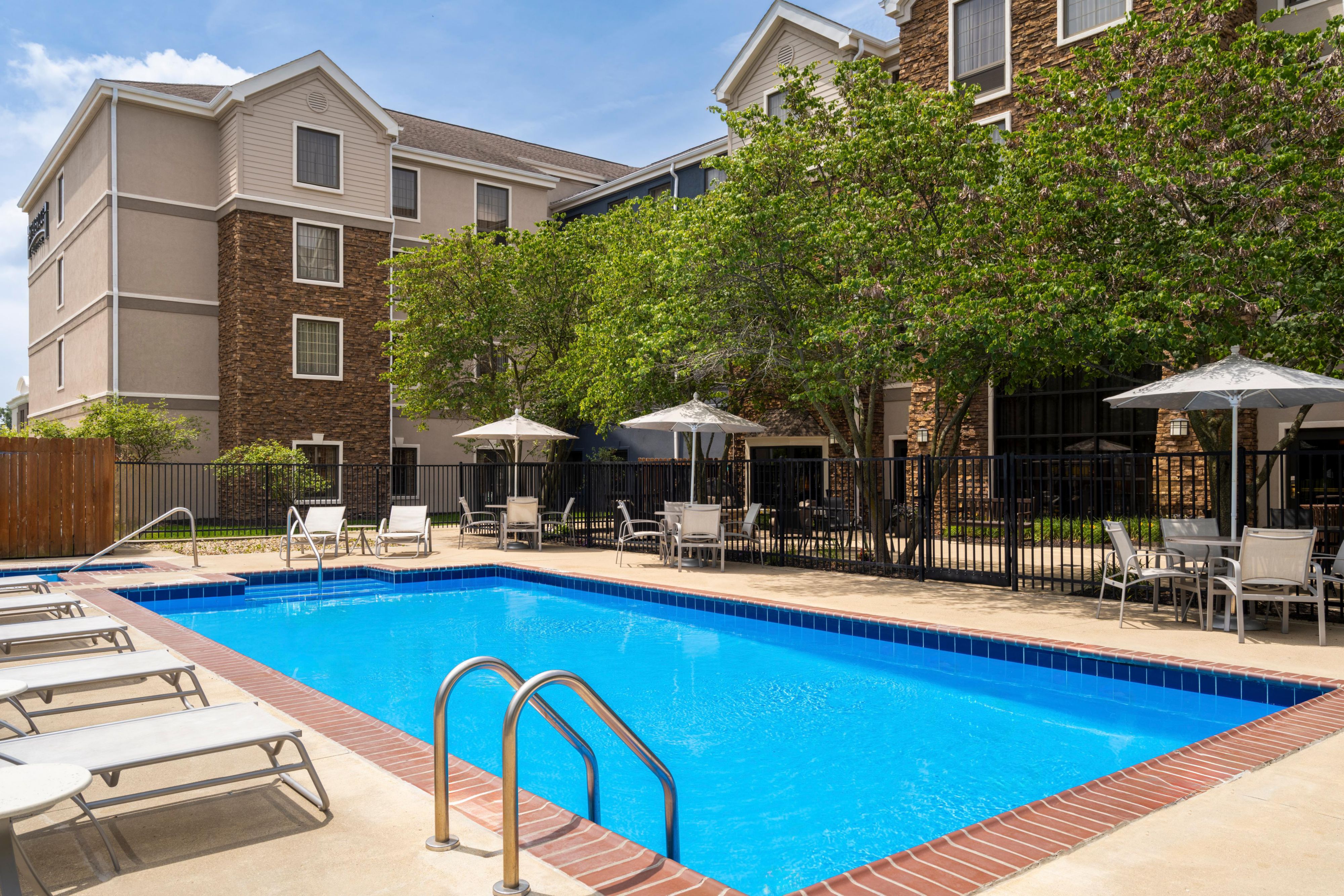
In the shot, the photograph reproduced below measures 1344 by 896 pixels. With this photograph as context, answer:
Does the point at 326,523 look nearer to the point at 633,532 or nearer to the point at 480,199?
the point at 633,532

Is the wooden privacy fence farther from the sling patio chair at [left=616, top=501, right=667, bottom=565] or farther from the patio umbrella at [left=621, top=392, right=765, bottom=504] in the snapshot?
the patio umbrella at [left=621, top=392, right=765, bottom=504]

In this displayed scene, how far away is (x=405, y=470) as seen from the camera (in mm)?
26594

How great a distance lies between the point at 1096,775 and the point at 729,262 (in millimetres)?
8591

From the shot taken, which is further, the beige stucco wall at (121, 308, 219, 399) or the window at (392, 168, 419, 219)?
the window at (392, 168, 419, 219)

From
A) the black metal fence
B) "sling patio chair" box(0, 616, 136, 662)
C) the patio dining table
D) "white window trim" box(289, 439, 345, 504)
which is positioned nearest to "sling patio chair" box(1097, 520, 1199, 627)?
the patio dining table

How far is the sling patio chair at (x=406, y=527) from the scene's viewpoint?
15070 mm

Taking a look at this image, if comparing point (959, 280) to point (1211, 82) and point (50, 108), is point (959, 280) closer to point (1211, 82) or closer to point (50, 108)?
point (1211, 82)

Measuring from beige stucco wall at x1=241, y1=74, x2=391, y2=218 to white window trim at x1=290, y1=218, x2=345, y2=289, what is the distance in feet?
1.62

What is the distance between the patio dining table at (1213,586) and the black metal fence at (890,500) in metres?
0.59

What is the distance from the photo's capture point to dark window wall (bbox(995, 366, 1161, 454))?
1750 centimetres

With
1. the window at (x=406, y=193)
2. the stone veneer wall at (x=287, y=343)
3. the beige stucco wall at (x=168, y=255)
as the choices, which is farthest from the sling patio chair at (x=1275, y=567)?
the window at (x=406, y=193)

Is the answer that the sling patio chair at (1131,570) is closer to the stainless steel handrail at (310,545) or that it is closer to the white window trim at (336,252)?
the stainless steel handrail at (310,545)

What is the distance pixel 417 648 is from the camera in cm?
890

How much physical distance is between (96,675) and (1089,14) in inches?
770
